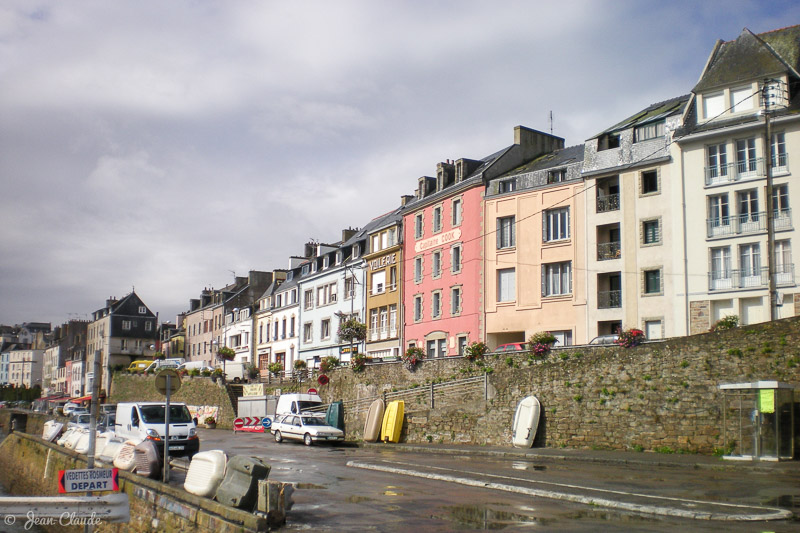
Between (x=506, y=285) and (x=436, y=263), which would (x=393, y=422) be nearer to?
(x=506, y=285)

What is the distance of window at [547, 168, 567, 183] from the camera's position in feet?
128

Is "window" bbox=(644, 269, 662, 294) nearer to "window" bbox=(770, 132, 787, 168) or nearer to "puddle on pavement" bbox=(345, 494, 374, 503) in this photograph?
"window" bbox=(770, 132, 787, 168)

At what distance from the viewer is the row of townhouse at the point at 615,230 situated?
104 ft

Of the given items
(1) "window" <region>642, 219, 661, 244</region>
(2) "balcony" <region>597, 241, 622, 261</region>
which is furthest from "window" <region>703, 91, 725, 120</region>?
(2) "balcony" <region>597, 241, 622, 261</region>

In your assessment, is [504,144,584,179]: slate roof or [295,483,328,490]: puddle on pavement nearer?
[295,483,328,490]: puddle on pavement

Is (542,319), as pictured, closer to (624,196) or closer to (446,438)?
(624,196)

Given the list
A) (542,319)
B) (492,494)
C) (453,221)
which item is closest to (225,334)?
(453,221)

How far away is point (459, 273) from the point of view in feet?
140

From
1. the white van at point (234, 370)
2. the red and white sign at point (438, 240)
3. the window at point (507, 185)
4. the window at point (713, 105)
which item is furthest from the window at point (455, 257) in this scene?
the white van at point (234, 370)

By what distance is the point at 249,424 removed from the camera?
42.7 meters

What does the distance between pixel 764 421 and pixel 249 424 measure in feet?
98.1

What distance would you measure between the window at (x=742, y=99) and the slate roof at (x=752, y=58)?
0.45 metres

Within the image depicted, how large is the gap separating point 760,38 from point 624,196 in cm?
980

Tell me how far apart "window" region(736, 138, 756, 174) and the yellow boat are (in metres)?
18.3
